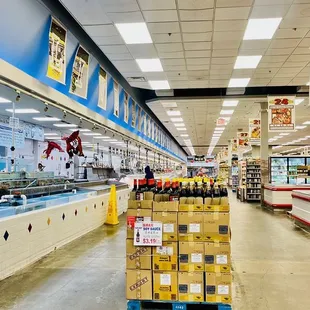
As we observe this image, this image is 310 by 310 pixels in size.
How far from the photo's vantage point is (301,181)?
14.7 meters

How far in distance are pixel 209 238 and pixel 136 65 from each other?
257 inches

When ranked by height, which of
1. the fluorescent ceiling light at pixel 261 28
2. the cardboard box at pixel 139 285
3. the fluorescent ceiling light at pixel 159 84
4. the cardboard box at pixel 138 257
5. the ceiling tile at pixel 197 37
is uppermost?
the fluorescent ceiling light at pixel 159 84

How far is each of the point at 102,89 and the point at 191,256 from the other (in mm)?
6547

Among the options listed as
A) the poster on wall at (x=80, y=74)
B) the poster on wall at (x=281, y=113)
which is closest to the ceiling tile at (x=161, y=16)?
the poster on wall at (x=80, y=74)

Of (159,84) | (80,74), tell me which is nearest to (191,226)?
(80,74)

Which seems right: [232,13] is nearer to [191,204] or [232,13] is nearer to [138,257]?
[191,204]

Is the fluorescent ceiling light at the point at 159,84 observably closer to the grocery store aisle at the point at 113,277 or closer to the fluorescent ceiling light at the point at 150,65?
the fluorescent ceiling light at the point at 150,65

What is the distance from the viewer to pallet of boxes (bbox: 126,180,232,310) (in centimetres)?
385

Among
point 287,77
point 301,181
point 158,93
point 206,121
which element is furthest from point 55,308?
point 206,121

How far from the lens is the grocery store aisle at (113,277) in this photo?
4.12 m

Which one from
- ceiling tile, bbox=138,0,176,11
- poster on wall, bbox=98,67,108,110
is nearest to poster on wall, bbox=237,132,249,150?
poster on wall, bbox=98,67,108,110

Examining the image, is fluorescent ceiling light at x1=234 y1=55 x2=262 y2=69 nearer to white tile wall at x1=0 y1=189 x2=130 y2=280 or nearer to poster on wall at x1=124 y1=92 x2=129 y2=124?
poster on wall at x1=124 y1=92 x2=129 y2=124

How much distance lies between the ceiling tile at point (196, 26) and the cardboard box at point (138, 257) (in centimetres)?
436

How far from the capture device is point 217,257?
3.87 metres
